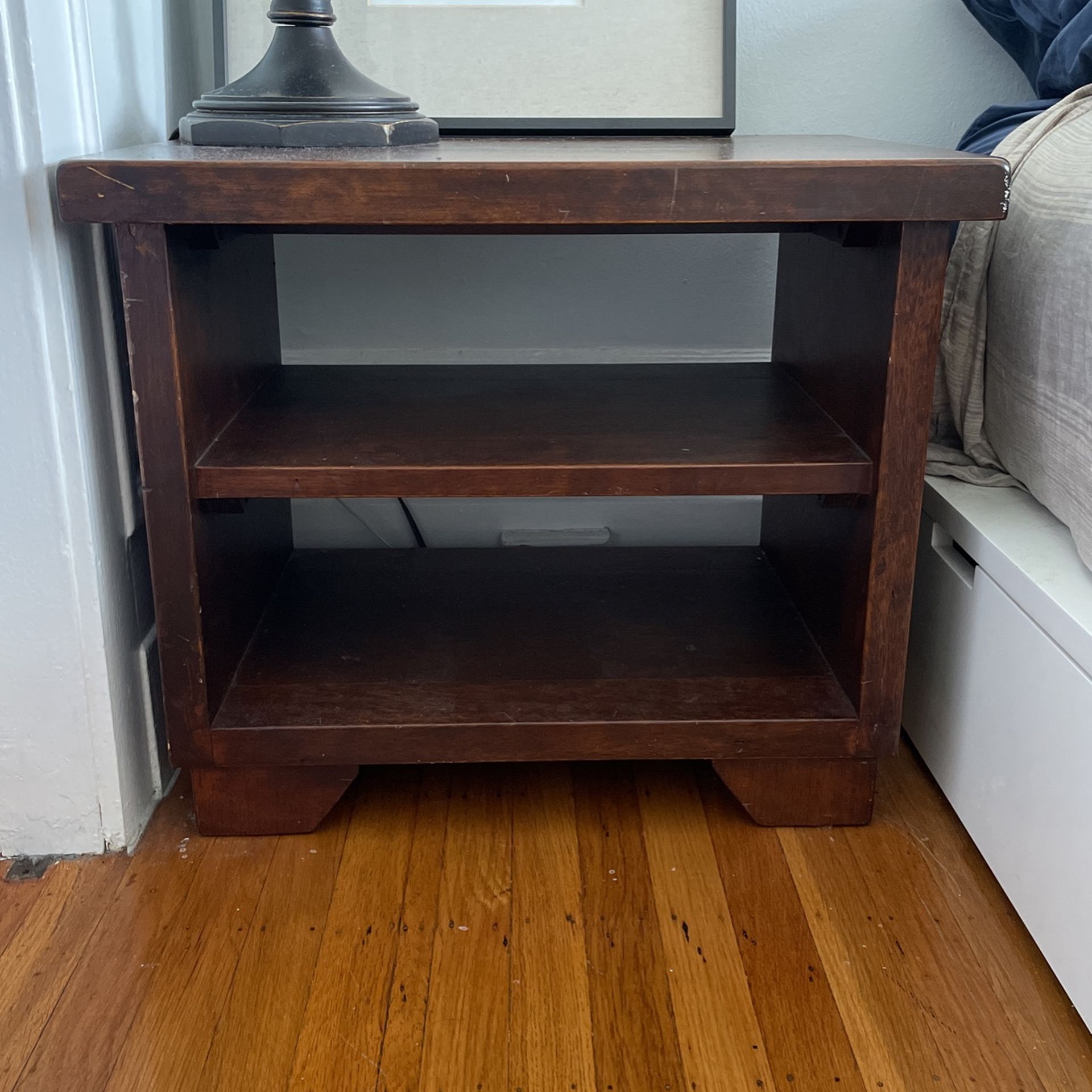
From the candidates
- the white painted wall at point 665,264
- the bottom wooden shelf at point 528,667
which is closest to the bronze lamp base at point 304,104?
the white painted wall at point 665,264

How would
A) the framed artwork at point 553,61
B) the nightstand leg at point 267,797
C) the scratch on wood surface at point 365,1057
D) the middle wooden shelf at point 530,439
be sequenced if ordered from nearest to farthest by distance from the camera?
the scratch on wood surface at point 365,1057, the middle wooden shelf at point 530,439, the nightstand leg at point 267,797, the framed artwork at point 553,61

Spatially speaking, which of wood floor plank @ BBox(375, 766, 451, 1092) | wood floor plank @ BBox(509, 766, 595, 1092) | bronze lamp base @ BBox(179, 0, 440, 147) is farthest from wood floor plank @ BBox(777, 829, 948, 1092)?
bronze lamp base @ BBox(179, 0, 440, 147)

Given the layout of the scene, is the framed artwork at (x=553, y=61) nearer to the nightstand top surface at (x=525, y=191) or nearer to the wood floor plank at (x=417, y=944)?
the nightstand top surface at (x=525, y=191)

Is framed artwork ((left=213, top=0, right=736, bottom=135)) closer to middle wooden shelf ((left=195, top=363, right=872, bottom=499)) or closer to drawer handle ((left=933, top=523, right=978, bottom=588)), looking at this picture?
middle wooden shelf ((left=195, top=363, right=872, bottom=499))

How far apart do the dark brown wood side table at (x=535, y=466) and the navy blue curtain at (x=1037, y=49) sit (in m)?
0.25

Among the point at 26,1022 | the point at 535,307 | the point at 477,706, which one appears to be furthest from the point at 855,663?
the point at 26,1022

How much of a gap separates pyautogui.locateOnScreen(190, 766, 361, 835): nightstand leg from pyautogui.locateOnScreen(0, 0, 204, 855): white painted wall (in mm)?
76

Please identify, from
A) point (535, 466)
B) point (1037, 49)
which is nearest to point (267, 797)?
point (535, 466)

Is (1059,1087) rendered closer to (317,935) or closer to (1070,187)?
(317,935)

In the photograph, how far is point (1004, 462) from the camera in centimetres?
108

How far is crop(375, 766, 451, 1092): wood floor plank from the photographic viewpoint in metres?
0.82

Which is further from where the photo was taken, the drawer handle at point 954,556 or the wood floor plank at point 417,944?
the drawer handle at point 954,556

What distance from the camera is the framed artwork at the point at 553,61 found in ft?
4.12

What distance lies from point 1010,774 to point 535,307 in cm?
79
